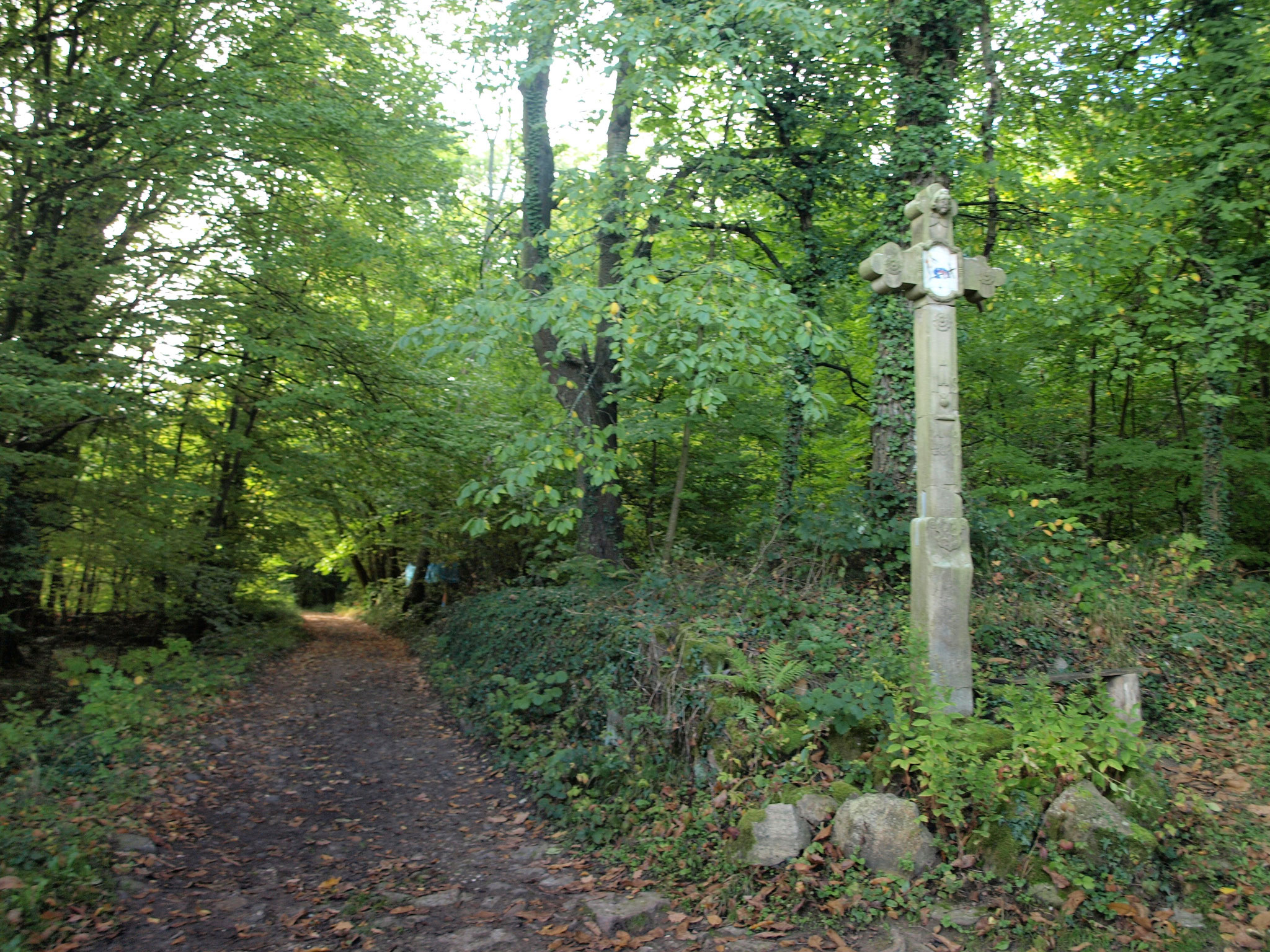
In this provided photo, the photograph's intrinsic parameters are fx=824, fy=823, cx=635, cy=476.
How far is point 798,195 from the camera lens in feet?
35.8

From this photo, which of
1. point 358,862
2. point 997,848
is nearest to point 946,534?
point 997,848

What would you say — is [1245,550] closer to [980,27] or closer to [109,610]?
[980,27]

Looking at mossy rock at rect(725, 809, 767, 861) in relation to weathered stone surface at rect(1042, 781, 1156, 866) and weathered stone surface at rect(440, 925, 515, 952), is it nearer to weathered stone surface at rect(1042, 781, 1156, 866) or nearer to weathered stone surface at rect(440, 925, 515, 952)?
weathered stone surface at rect(440, 925, 515, 952)

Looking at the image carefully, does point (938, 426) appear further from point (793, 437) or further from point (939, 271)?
point (793, 437)

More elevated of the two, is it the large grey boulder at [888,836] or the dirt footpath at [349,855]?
the large grey boulder at [888,836]

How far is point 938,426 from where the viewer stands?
18.3ft

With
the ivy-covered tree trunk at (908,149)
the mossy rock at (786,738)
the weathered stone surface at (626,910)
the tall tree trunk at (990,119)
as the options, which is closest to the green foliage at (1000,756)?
the mossy rock at (786,738)

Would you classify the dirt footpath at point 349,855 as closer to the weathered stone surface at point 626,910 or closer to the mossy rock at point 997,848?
the weathered stone surface at point 626,910

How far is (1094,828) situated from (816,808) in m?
1.44

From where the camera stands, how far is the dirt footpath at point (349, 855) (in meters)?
4.62

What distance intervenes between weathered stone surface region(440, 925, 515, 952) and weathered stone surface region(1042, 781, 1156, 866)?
3.01 m

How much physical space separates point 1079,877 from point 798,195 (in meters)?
8.87

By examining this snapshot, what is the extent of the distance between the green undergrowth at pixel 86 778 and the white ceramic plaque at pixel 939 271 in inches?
252

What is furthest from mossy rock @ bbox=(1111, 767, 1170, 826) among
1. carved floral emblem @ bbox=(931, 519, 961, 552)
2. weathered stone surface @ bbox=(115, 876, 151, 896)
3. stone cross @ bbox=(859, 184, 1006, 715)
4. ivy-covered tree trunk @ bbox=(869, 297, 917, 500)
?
weathered stone surface @ bbox=(115, 876, 151, 896)
